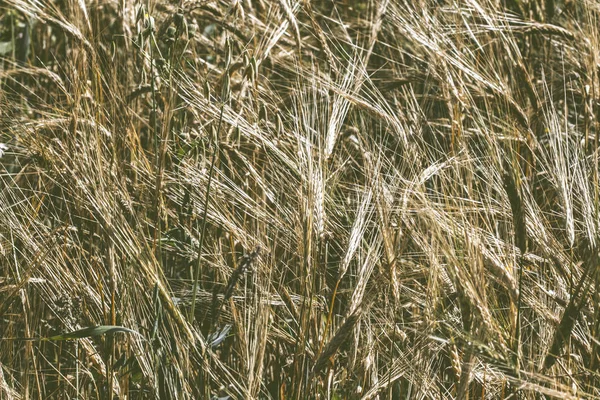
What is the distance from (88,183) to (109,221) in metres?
0.09

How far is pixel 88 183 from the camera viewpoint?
139cm

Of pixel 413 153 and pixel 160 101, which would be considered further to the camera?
pixel 160 101

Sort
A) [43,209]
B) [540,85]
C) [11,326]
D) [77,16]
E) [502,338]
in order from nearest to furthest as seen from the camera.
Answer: [502,338], [11,326], [77,16], [43,209], [540,85]

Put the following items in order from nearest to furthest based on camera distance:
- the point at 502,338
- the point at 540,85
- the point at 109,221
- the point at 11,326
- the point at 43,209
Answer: the point at 502,338 → the point at 109,221 → the point at 11,326 → the point at 43,209 → the point at 540,85

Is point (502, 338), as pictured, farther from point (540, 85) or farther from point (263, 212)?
point (540, 85)

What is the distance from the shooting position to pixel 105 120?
1767 millimetres

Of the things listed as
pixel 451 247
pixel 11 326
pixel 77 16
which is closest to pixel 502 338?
pixel 451 247

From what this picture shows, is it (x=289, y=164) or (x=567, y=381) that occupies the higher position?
(x=289, y=164)

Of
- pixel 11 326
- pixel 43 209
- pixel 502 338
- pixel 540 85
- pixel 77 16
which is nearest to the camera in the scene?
pixel 502 338

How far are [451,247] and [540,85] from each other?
1.05 meters

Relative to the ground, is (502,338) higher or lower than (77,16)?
lower

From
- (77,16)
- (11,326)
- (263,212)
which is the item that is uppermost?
(77,16)

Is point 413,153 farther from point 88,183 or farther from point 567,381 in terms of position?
point 88,183

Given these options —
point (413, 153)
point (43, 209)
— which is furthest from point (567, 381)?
point (43, 209)
